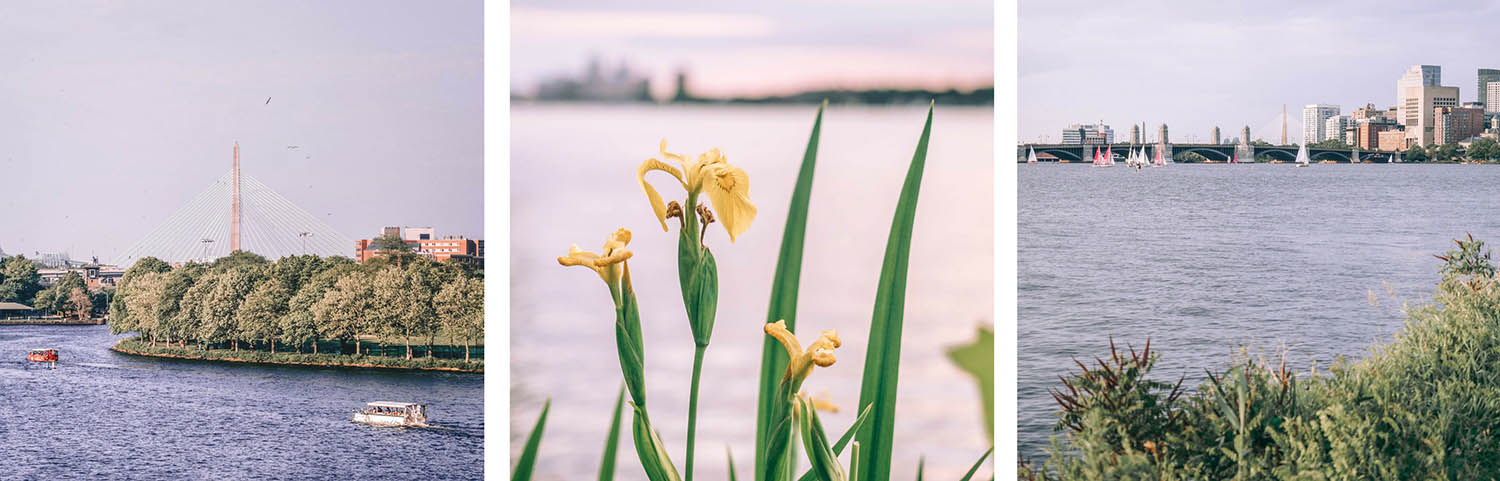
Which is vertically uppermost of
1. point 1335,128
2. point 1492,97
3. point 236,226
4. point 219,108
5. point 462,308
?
point 219,108

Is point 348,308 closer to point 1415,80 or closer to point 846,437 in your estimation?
point 846,437

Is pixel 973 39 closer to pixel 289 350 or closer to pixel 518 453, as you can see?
pixel 518 453

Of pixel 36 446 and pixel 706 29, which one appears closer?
pixel 706 29

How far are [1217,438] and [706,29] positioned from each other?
7.48 ft

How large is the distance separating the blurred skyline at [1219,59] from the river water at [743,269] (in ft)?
7.70

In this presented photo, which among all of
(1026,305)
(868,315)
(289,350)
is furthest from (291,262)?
(868,315)

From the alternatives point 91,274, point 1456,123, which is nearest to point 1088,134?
point 1456,123

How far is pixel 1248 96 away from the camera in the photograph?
4.83 m

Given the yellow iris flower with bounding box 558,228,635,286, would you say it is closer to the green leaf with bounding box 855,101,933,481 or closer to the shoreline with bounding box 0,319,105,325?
the green leaf with bounding box 855,101,933,481

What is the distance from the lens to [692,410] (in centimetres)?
271

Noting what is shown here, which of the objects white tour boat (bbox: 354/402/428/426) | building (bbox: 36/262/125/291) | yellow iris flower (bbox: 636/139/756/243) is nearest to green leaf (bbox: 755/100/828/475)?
yellow iris flower (bbox: 636/139/756/243)

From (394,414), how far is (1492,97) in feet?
22.4

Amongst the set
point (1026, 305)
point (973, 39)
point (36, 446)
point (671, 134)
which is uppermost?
point (973, 39)

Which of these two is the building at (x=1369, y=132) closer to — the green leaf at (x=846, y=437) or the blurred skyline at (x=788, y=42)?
the blurred skyline at (x=788, y=42)
